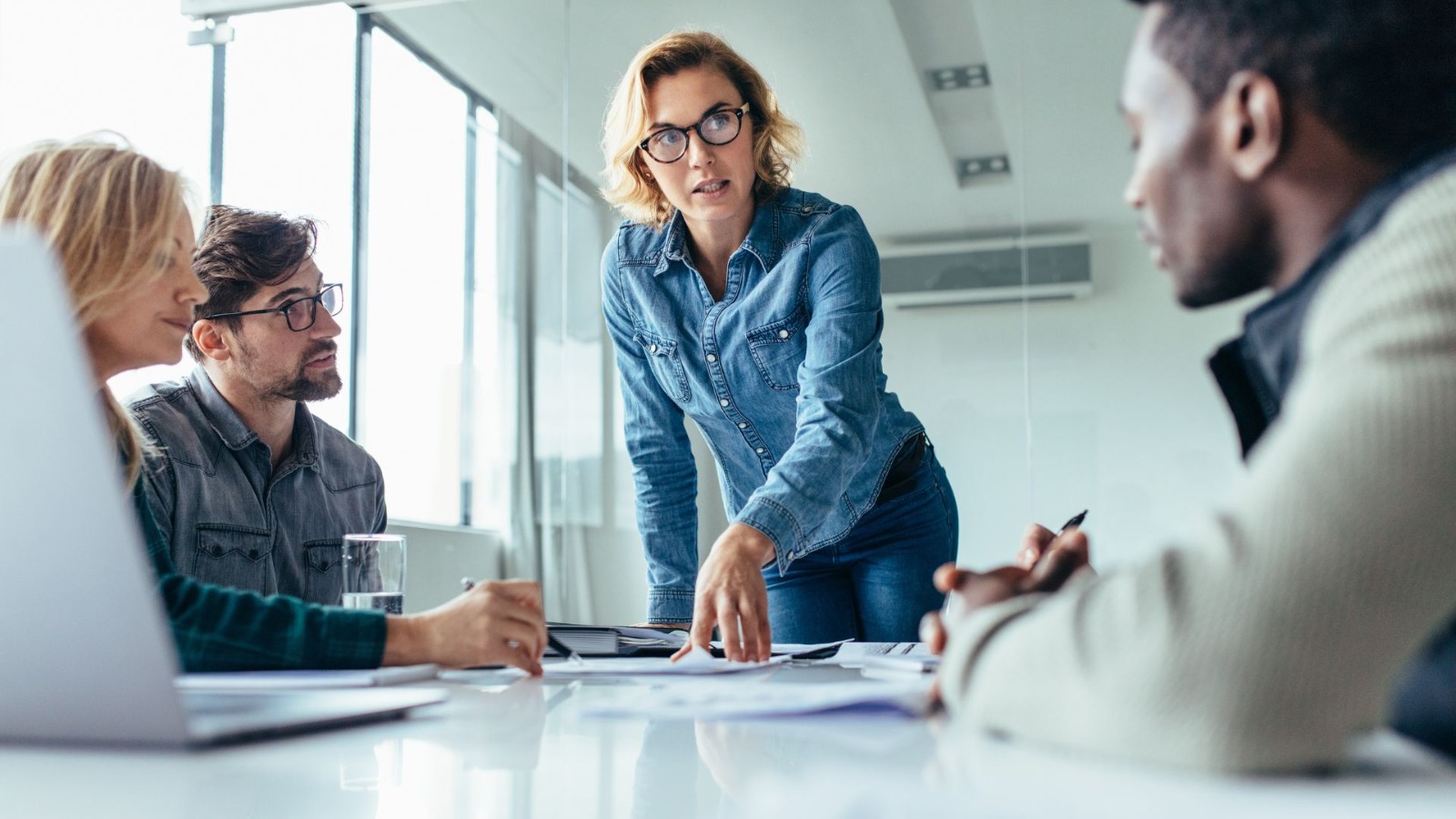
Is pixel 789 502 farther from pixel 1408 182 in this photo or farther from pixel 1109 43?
pixel 1109 43

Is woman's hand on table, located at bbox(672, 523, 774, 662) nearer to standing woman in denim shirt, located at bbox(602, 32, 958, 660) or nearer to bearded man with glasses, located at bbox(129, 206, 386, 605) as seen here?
standing woman in denim shirt, located at bbox(602, 32, 958, 660)

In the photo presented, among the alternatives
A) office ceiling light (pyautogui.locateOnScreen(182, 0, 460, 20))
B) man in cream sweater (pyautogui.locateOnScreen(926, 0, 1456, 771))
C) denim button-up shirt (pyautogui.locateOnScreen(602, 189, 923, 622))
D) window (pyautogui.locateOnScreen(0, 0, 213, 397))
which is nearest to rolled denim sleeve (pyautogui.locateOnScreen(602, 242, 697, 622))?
denim button-up shirt (pyautogui.locateOnScreen(602, 189, 923, 622))

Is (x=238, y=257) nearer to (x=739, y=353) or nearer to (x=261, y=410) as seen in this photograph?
(x=261, y=410)

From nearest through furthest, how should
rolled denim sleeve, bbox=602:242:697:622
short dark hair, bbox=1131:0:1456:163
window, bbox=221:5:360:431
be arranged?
short dark hair, bbox=1131:0:1456:163 < rolled denim sleeve, bbox=602:242:697:622 < window, bbox=221:5:360:431

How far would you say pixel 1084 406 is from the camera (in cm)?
365

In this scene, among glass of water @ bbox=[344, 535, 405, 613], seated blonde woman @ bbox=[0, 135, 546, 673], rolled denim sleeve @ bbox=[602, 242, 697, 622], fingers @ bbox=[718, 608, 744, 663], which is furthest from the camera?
rolled denim sleeve @ bbox=[602, 242, 697, 622]

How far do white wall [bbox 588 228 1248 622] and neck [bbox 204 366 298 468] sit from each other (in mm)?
2240

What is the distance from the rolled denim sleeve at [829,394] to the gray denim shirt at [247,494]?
85cm

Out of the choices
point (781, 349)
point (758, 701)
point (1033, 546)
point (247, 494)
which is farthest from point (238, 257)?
point (758, 701)

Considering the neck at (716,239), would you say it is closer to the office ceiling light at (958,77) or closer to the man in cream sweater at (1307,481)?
the man in cream sweater at (1307,481)

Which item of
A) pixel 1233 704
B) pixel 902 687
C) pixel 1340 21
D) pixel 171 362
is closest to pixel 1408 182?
pixel 1340 21

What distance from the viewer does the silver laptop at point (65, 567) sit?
0.44 meters

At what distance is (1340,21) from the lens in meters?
0.59

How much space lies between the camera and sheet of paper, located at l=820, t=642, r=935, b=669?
1.14 metres
